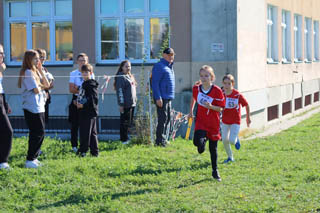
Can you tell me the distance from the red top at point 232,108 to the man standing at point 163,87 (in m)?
1.63

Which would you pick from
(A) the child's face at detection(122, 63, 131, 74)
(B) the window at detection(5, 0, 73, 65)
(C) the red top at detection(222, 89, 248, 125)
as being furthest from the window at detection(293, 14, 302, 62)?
(C) the red top at detection(222, 89, 248, 125)

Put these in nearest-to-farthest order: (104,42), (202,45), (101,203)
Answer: (101,203), (202,45), (104,42)

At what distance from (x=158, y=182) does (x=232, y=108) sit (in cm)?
225

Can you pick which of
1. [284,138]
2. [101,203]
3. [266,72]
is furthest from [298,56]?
[101,203]

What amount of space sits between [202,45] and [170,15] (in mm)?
1025

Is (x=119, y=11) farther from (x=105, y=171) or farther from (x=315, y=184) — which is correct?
(x=315, y=184)

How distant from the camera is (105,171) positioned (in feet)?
31.1

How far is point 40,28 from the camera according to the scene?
1565 cm

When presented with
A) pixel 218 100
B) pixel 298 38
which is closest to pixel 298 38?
pixel 298 38

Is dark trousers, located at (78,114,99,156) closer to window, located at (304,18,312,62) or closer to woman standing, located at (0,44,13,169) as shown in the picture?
woman standing, located at (0,44,13,169)

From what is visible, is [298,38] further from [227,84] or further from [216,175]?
[216,175]

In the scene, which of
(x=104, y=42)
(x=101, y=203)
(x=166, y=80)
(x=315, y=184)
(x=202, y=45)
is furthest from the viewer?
(x=104, y=42)

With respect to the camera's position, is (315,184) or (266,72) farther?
(266,72)

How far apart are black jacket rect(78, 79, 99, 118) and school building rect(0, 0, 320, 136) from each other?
2.79m
